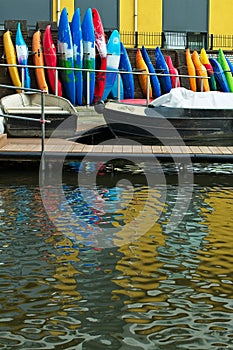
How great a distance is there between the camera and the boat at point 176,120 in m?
13.5

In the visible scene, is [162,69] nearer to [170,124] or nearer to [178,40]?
[170,124]

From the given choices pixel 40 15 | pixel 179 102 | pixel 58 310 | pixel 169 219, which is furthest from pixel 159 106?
pixel 40 15

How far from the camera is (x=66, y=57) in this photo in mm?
17969

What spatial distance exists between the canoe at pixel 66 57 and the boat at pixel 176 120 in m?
3.50

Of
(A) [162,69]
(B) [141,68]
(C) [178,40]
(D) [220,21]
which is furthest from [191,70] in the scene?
(D) [220,21]

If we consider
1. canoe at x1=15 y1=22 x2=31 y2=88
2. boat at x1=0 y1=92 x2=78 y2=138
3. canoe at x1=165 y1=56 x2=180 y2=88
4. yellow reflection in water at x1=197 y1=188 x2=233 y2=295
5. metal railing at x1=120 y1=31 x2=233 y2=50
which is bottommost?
yellow reflection in water at x1=197 y1=188 x2=233 y2=295

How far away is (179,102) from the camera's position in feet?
45.4

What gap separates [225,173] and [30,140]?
13.6ft

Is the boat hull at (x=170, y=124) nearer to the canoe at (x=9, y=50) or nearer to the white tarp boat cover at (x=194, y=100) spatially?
the white tarp boat cover at (x=194, y=100)

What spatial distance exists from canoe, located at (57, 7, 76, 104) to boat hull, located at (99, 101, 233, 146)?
3.66 metres

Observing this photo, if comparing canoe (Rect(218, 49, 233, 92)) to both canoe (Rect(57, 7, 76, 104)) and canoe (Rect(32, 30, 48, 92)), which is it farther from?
canoe (Rect(32, 30, 48, 92))

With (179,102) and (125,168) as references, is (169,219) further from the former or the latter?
(179,102)

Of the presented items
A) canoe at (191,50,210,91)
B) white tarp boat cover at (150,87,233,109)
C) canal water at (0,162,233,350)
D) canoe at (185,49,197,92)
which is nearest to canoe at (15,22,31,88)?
white tarp boat cover at (150,87,233,109)

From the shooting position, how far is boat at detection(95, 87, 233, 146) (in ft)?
44.2
